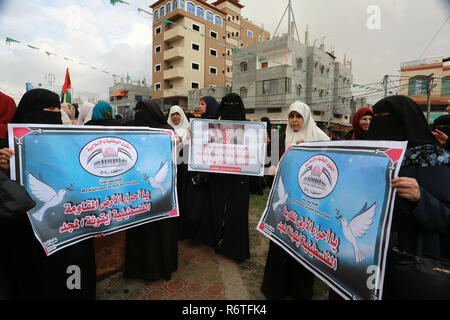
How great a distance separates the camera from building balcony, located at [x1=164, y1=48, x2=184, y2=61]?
Result: 25.4m

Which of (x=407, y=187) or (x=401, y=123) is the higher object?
(x=401, y=123)

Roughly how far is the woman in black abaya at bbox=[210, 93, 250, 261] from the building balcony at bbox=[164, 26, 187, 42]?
2670 centimetres

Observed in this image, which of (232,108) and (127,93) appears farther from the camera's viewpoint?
(127,93)

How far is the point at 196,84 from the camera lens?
27578mm

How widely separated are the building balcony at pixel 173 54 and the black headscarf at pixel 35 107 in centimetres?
2676

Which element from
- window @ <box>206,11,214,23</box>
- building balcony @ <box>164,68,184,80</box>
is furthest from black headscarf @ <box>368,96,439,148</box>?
window @ <box>206,11,214,23</box>

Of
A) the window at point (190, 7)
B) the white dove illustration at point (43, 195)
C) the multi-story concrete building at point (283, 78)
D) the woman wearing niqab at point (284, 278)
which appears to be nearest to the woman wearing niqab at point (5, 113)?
the white dove illustration at point (43, 195)

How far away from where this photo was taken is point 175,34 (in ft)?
83.8

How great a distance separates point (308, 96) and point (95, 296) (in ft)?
77.9

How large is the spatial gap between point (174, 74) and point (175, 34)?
4.53 meters

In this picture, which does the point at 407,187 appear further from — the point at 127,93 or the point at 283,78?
the point at 127,93

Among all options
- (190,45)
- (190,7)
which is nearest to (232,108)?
(190,45)

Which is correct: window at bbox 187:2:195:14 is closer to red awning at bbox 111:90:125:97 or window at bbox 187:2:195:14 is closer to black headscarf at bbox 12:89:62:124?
red awning at bbox 111:90:125:97
